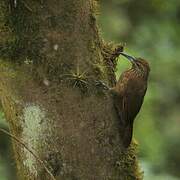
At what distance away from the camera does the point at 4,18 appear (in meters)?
2.29

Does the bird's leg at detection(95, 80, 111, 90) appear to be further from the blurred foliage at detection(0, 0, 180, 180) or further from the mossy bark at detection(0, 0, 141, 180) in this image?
the blurred foliage at detection(0, 0, 180, 180)

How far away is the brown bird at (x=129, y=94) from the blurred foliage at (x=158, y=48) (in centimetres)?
183

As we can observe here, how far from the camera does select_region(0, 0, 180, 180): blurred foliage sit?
5.76 metres

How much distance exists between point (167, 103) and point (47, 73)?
186 inches

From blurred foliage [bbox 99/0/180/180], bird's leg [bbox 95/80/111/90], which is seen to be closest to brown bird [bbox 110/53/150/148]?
bird's leg [bbox 95/80/111/90]

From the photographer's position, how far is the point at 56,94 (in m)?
2.17

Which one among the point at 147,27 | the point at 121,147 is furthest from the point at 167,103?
the point at 121,147

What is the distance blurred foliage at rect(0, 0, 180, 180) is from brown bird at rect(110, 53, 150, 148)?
183 cm

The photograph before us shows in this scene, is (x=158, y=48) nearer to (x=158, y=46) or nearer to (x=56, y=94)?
(x=158, y=46)

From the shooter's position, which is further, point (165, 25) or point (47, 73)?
point (165, 25)

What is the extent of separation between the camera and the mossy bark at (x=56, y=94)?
7.08 ft

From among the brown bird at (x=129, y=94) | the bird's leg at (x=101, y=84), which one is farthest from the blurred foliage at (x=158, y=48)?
the bird's leg at (x=101, y=84)

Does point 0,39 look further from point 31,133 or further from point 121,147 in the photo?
point 121,147

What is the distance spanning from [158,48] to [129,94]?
364cm
